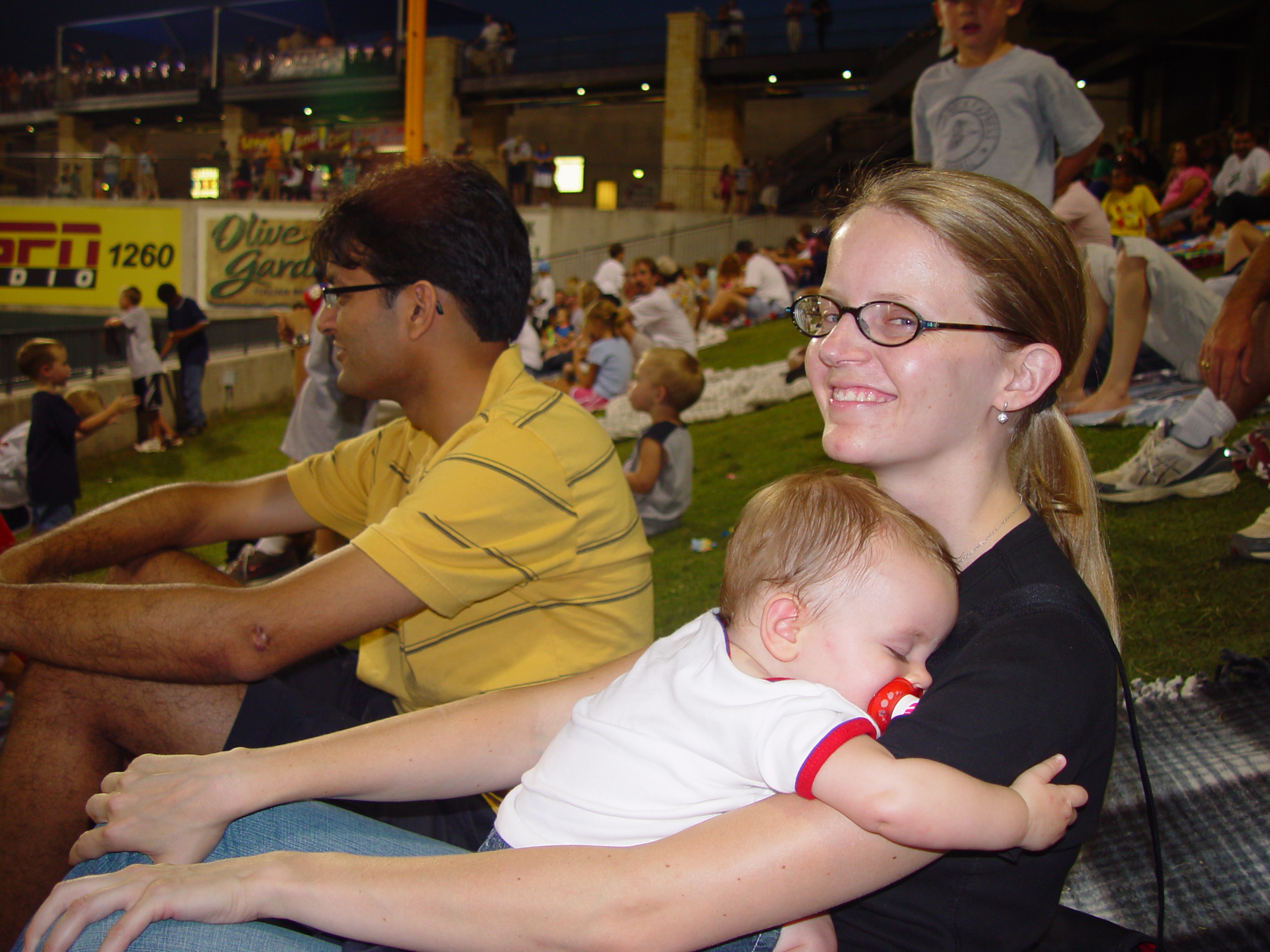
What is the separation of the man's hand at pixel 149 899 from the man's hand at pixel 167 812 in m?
0.14

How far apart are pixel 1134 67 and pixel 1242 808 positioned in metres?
23.0

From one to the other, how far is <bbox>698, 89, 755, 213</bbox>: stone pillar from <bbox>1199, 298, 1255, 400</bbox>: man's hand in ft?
81.5

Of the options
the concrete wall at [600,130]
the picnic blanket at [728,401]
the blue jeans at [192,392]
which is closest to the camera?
the picnic blanket at [728,401]

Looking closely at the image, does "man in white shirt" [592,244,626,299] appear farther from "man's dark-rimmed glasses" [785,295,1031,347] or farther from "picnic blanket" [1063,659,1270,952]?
"man's dark-rimmed glasses" [785,295,1031,347]

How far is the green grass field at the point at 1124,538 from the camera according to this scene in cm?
305

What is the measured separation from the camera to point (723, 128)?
27.0 m

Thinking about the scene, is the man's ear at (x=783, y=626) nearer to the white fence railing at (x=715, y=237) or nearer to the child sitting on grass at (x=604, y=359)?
the child sitting on grass at (x=604, y=359)

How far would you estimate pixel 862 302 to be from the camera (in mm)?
1550


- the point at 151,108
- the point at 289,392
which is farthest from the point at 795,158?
the point at 151,108

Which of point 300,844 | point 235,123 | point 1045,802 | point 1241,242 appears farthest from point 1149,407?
point 235,123

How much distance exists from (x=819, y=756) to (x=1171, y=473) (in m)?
3.71

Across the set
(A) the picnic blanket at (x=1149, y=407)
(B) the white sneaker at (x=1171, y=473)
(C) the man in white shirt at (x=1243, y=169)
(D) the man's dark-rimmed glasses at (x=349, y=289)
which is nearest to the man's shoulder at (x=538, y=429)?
(D) the man's dark-rimmed glasses at (x=349, y=289)

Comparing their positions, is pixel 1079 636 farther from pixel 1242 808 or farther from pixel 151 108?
pixel 151 108

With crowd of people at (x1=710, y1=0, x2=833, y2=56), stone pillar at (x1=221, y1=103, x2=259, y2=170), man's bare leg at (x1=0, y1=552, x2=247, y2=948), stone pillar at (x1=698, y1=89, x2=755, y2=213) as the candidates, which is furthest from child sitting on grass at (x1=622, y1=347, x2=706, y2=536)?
stone pillar at (x1=221, y1=103, x2=259, y2=170)
